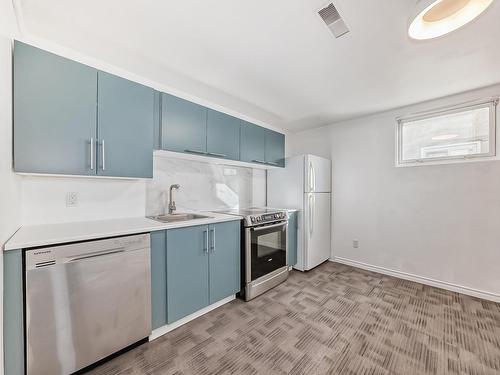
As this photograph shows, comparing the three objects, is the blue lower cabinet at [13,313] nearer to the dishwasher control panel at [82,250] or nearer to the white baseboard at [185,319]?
the dishwasher control panel at [82,250]

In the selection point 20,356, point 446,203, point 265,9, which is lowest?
point 20,356

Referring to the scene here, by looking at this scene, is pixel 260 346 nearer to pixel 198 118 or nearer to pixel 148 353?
pixel 148 353

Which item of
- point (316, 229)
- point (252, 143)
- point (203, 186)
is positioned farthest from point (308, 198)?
point (203, 186)

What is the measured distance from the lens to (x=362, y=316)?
81.2 inches

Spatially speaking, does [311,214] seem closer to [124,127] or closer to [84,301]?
[124,127]

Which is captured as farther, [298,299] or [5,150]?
[298,299]

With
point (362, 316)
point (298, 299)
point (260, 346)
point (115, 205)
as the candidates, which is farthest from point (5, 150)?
point (362, 316)

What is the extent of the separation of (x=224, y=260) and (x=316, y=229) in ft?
5.56

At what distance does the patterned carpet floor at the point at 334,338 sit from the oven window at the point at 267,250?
0.30 m

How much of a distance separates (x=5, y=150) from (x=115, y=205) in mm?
913

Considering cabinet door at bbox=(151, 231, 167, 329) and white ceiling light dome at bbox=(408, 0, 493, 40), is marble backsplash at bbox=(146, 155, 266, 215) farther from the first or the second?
white ceiling light dome at bbox=(408, 0, 493, 40)

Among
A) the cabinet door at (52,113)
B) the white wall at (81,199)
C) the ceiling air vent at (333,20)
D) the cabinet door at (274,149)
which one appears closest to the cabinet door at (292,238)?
the cabinet door at (274,149)

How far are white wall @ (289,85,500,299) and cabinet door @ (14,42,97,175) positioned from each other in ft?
11.0

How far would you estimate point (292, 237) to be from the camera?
3092 millimetres
